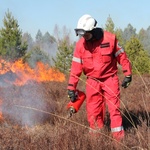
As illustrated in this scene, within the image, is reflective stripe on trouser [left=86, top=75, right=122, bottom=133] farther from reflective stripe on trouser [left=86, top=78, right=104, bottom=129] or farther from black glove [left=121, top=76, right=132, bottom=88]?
black glove [left=121, top=76, right=132, bottom=88]

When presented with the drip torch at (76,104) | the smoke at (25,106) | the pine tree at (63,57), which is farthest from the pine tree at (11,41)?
the drip torch at (76,104)

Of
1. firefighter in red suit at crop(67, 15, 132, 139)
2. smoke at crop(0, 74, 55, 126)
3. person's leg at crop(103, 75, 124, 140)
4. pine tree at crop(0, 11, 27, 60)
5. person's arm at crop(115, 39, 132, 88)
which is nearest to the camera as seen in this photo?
person's leg at crop(103, 75, 124, 140)

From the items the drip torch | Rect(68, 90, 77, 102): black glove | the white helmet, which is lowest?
the drip torch

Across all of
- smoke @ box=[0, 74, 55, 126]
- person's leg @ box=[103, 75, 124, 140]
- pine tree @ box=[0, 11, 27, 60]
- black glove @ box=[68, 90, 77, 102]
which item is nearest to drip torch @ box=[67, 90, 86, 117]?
black glove @ box=[68, 90, 77, 102]

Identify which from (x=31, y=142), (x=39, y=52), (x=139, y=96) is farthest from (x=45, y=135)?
(x=39, y=52)

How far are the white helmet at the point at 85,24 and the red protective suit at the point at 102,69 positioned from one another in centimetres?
23

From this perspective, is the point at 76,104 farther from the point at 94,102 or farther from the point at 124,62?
the point at 124,62

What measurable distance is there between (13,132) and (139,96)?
17.1 ft

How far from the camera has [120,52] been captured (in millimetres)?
5098

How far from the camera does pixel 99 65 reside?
502 cm

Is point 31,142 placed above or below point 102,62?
below

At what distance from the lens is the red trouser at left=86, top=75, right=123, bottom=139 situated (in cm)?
488

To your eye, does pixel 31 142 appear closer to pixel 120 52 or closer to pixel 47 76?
pixel 120 52

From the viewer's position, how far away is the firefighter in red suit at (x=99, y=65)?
16.1 feet
